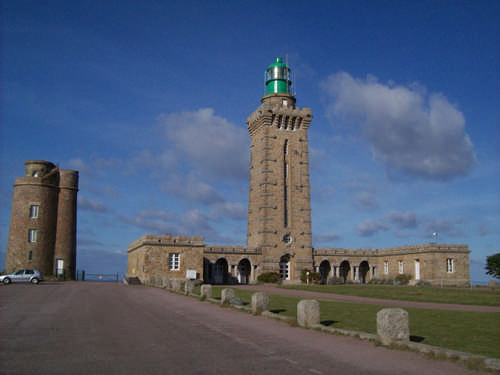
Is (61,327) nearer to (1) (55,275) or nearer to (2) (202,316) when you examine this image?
(2) (202,316)

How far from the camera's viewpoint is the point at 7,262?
46.8m

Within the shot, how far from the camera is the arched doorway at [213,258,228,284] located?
4641 centimetres

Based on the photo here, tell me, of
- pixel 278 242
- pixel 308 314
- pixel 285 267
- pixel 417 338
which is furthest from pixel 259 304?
pixel 285 267

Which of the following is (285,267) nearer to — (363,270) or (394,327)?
(363,270)

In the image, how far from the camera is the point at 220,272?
4734 centimetres

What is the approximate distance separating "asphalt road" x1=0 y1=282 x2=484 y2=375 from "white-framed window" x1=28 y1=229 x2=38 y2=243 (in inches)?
1441

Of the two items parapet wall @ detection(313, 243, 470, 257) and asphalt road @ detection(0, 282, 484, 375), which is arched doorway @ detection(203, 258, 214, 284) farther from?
asphalt road @ detection(0, 282, 484, 375)

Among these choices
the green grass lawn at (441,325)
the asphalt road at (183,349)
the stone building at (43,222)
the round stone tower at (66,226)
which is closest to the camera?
the asphalt road at (183,349)

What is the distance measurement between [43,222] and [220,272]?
2049 cm

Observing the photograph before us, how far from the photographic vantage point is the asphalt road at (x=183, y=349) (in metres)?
7.75

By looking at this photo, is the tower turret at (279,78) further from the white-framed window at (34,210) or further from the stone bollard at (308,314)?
the stone bollard at (308,314)

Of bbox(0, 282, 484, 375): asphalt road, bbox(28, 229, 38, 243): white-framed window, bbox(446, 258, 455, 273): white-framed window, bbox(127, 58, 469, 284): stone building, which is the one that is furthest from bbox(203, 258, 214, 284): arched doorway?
bbox(0, 282, 484, 375): asphalt road

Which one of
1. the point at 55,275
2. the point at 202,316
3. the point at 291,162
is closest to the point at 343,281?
the point at 291,162

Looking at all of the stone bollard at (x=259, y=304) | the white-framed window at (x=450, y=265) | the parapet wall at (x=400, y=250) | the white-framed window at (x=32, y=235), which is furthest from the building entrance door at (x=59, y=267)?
the white-framed window at (x=450, y=265)
